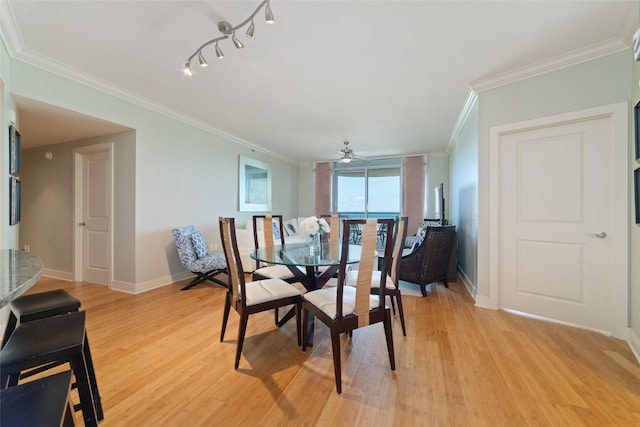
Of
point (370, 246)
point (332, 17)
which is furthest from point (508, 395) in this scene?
point (332, 17)

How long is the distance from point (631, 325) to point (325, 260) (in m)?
2.53

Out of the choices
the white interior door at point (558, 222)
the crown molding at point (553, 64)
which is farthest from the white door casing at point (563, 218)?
the crown molding at point (553, 64)

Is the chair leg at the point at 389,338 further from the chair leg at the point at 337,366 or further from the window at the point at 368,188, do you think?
the window at the point at 368,188

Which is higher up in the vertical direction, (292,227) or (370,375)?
(292,227)

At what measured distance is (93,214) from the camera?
371cm

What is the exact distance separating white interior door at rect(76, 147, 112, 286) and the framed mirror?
→ 203 cm

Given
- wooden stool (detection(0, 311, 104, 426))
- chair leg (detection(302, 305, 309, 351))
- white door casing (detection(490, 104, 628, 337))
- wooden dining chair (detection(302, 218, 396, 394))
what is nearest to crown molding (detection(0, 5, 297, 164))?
wooden stool (detection(0, 311, 104, 426))

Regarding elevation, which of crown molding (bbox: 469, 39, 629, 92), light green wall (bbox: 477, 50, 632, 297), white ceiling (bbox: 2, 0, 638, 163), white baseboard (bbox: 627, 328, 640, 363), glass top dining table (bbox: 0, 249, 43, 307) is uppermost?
white ceiling (bbox: 2, 0, 638, 163)

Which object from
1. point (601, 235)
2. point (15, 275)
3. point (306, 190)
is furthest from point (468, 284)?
point (306, 190)

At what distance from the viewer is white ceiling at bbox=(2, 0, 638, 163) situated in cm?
178

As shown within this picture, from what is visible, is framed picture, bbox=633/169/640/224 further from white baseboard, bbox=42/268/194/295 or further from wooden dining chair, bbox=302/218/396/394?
white baseboard, bbox=42/268/194/295

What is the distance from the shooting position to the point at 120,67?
8.19 feet

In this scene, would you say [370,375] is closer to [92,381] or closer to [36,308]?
[92,381]

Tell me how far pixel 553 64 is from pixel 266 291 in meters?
3.26
